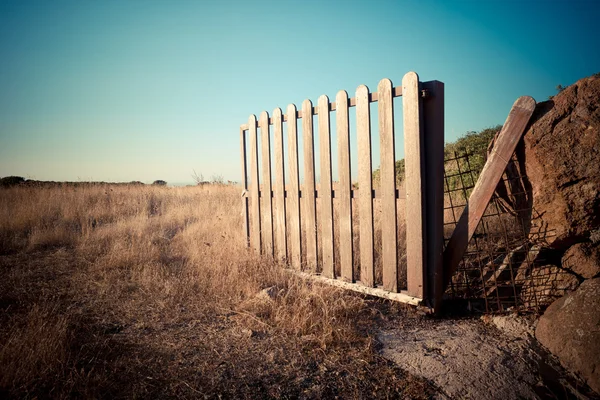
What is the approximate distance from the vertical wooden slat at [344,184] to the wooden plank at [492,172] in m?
1.11

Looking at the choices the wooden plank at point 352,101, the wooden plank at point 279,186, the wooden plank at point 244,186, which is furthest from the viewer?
the wooden plank at point 244,186

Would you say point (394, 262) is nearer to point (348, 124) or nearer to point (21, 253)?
point (348, 124)

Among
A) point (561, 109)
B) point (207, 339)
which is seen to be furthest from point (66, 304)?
point (561, 109)

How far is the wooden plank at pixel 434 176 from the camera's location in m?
3.00

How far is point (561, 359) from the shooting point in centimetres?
236

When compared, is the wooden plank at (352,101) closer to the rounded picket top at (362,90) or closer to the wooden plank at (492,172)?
the rounded picket top at (362,90)

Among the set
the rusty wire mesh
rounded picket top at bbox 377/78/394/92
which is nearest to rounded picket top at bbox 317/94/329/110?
rounded picket top at bbox 377/78/394/92

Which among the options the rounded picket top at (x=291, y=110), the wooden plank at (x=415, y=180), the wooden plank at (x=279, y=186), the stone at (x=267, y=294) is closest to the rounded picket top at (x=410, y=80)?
the wooden plank at (x=415, y=180)

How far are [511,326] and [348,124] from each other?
8.42 feet

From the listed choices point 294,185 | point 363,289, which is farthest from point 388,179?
point 294,185

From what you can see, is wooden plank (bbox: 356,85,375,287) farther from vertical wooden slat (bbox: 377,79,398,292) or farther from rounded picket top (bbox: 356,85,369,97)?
vertical wooden slat (bbox: 377,79,398,292)

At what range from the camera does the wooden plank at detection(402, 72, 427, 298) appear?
300cm

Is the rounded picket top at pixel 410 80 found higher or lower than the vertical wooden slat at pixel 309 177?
higher

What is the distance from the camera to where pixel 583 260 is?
114 inches
